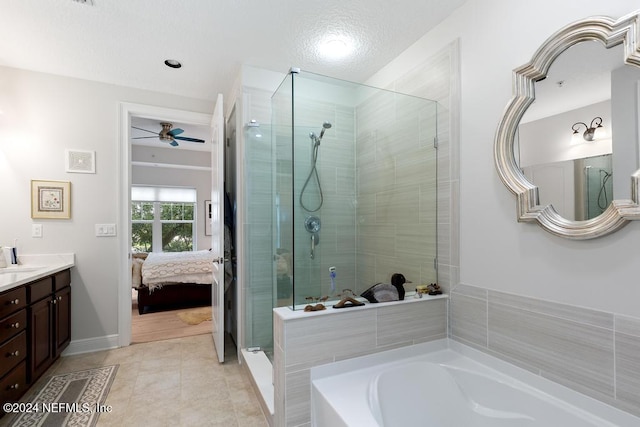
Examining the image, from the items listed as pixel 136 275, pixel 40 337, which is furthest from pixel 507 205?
pixel 136 275

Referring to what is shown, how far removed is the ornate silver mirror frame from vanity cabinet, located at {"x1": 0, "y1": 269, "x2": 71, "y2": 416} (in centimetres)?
286

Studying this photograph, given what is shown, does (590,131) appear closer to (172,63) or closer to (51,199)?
(172,63)

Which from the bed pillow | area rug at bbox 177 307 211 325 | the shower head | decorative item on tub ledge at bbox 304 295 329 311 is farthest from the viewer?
the bed pillow

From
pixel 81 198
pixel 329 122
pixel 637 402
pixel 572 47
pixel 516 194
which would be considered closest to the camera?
pixel 637 402

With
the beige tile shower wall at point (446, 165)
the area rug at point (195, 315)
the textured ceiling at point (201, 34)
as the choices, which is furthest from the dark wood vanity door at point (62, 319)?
the beige tile shower wall at point (446, 165)

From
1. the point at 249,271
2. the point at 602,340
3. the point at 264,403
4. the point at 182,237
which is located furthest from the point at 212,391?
the point at 182,237

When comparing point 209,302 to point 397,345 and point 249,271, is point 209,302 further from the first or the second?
point 397,345

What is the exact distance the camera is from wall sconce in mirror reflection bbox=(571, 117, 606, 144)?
1.24 metres

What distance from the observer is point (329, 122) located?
80.7 inches

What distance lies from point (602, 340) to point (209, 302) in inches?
171

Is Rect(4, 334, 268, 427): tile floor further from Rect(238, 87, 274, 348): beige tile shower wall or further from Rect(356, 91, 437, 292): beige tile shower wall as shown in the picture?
Rect(356, 91, 437, 292): beige tile shower wall

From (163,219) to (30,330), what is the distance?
502 centimetres

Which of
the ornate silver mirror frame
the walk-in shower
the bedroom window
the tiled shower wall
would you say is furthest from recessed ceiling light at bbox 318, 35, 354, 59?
the bedroom window

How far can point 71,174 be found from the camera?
281 centimetres
